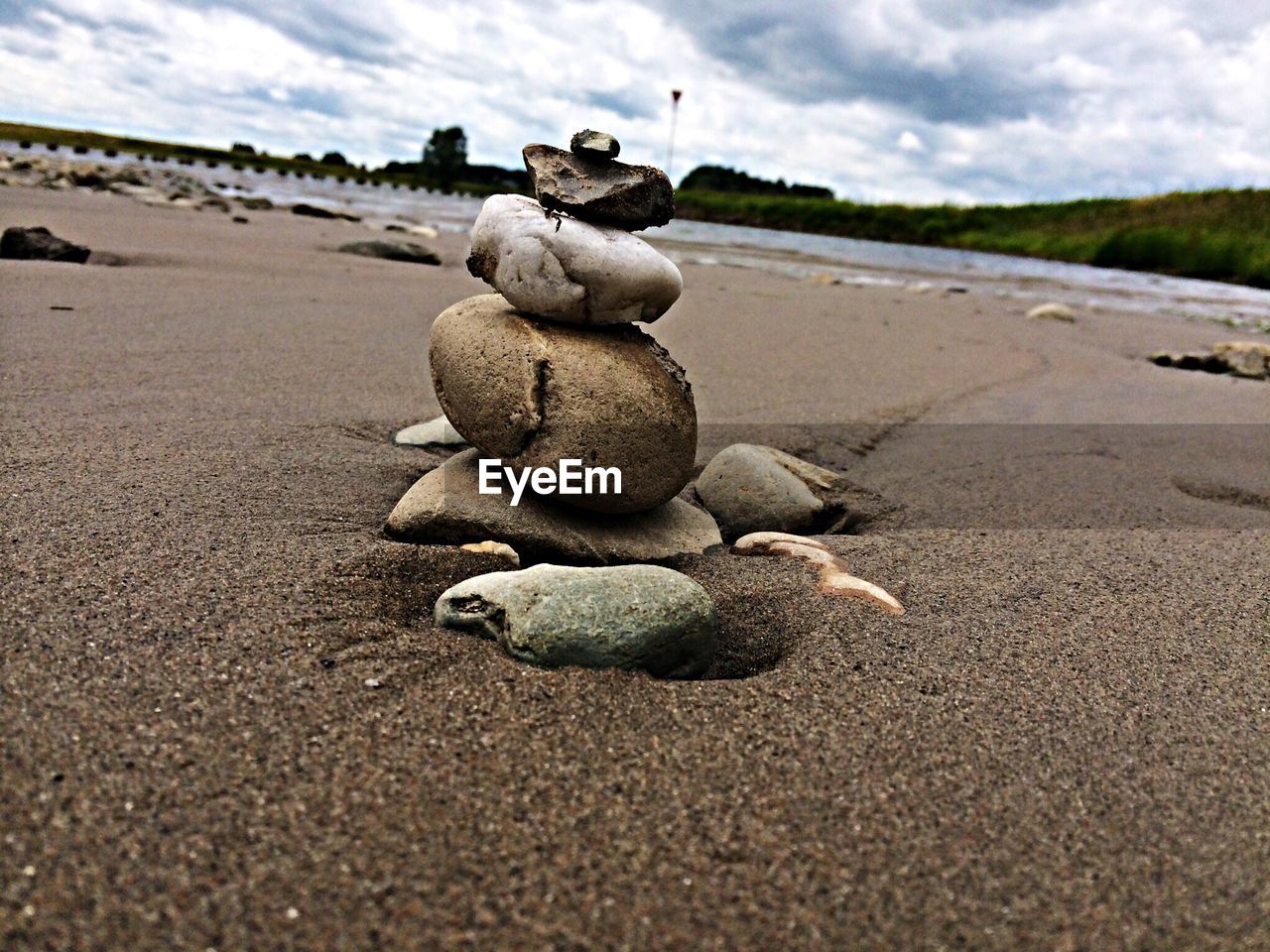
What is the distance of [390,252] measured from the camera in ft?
32.9

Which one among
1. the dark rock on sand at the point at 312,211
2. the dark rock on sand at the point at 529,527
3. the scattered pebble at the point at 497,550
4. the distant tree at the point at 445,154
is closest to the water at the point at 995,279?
the dark rock on sand at the point at 312,211

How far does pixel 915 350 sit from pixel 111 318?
214 inches

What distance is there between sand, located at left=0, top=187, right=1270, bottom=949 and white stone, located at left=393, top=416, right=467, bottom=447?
0.51 feet

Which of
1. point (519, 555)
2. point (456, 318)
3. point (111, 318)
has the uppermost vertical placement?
point (456, 318)

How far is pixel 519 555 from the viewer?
2629 mm

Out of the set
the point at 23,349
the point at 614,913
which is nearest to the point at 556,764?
the point at 614,913

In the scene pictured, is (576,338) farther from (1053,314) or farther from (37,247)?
(1053,314)

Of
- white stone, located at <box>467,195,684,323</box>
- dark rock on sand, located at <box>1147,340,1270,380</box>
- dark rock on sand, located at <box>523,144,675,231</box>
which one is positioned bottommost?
dark rock on sand, located at <box>1147,340,1270,380</box>

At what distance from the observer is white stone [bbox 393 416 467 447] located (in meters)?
3.53

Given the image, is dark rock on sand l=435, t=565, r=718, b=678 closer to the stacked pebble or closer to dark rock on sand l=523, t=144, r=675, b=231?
the stacked pebble

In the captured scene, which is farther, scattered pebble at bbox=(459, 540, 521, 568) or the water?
the water

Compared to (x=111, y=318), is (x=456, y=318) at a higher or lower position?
higher

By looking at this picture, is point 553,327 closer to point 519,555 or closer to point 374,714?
point 519,555

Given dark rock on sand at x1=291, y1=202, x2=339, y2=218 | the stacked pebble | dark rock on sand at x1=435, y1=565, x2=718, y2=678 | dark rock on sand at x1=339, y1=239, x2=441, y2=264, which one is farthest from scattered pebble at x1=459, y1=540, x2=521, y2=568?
dark rock on sand at x1=291, y1=202, x2=339, y2=218
